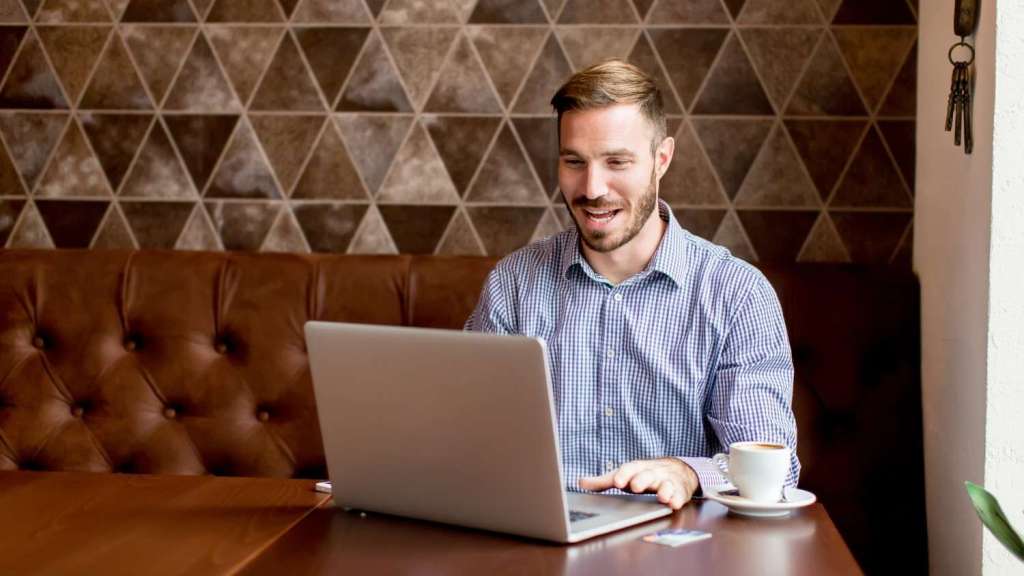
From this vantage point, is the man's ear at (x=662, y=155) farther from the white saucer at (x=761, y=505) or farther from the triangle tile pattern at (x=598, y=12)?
the white saucer at (x=761, y=505)

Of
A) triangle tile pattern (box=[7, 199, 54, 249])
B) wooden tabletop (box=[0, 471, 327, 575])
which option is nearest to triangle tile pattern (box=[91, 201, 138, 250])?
triangle tile pattern (box=[7, 199, 54, 249])

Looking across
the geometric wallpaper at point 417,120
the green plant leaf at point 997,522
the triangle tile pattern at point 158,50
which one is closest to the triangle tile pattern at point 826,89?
the geometric wallpaper at point 417,120

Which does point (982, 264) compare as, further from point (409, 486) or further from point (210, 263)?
point (210, 263)

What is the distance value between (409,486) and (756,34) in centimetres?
137

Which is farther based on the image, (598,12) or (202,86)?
(202,86)

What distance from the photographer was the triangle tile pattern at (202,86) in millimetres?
2434

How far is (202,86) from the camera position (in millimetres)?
2438

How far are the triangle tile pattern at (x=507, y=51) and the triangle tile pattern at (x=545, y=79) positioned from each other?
1 centimetres

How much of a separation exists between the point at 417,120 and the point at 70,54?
0.77 m

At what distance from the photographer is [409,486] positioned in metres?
1.29

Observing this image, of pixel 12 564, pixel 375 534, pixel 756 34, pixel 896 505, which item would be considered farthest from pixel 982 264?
pixel 12 564

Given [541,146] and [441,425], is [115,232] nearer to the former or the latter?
[541,146]

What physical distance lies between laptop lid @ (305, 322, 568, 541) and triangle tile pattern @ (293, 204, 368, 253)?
1.11 metres

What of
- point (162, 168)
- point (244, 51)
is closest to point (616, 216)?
point (244, 51)
